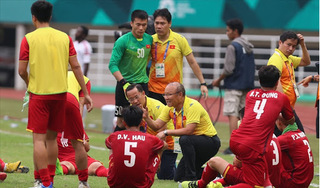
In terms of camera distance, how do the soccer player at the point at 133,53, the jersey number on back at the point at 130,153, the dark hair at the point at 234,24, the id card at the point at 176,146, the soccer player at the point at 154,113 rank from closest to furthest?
1. the jersey number on back at the point at 130,153
2. the soccer player at the point at 154,113
3. the id card at the point at 176,146
4. the soccer player at the point at 133,53
5. the dark hair at the point at 234,24

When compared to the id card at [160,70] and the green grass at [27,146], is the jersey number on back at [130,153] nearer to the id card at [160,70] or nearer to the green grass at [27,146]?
the green grass at [27,146]

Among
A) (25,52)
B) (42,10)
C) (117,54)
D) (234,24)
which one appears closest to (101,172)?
(117,54)

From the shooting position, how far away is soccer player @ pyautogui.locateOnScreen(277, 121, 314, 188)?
27.0ft

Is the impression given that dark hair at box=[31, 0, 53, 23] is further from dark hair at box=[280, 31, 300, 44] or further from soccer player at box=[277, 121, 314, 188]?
dark hair at box=[280, 31, 300, 44]

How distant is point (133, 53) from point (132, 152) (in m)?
3.24

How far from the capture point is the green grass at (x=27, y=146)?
29.2 feet

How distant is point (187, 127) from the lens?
29.5ft

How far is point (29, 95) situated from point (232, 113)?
600 centimetres

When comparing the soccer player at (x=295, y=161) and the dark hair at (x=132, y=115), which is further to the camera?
the soccer player at (x=295, y=161)


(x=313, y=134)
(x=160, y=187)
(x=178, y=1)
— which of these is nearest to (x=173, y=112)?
(x=160, y=187)

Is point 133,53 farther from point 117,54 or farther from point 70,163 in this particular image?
point 70,163

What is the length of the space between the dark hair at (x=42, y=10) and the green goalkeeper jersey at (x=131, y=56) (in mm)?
2681

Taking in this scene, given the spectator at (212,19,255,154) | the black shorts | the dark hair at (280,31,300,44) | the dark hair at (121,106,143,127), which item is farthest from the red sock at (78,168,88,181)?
the spectator at (212,19,255,154)

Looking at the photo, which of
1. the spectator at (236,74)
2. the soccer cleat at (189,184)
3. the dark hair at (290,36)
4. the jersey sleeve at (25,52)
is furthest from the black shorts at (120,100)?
the jersey sleeve at (25,52)
